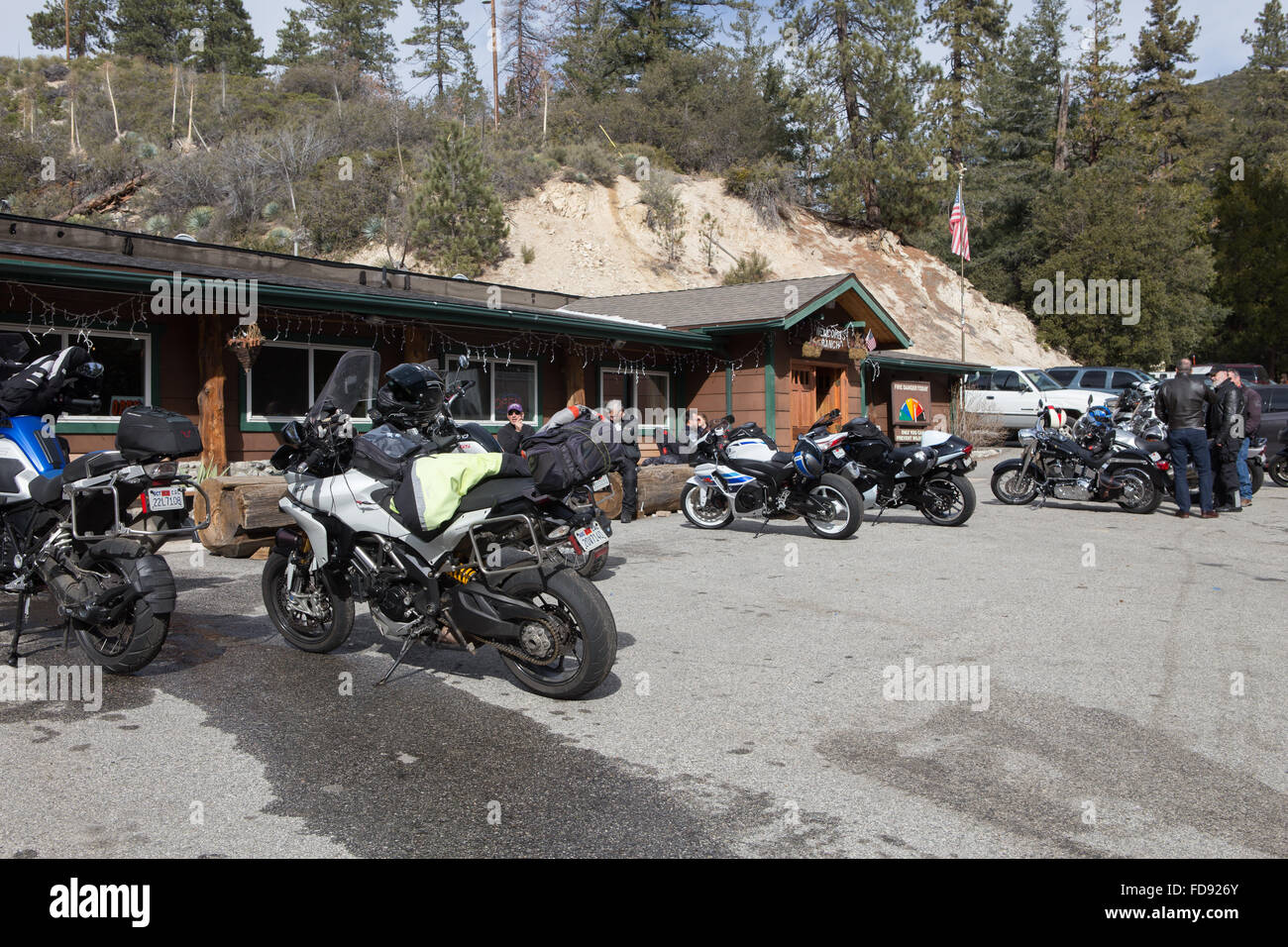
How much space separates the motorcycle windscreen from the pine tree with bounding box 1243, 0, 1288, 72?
3239 inches

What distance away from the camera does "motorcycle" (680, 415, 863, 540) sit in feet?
36.0

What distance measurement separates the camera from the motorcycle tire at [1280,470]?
17.2 metres

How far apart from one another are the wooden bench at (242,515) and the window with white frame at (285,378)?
425 centimetres

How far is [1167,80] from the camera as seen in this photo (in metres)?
54.7

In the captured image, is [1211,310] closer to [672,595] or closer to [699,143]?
[699,143]

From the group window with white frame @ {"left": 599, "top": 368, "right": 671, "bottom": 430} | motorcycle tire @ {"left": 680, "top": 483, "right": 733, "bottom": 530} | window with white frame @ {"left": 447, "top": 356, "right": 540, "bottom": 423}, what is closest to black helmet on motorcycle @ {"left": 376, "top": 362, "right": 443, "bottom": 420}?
motorcycle tire @ {"left": 680, "top": 483, "right": 733, "bottom": 530}

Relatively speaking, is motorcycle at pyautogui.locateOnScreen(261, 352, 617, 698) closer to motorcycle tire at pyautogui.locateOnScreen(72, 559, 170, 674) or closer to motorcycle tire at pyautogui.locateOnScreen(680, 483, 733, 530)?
motorcycle tire at pyautogui.locateOnScreen(72, 559, 170, 674)

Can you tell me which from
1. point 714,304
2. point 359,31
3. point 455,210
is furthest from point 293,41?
point 714,304

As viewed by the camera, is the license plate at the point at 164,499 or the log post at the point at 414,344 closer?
the license plate at the point at 164,499

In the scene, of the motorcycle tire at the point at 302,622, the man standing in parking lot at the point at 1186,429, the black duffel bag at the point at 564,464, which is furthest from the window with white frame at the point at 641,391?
the motorcycle tire at the point at 302,622

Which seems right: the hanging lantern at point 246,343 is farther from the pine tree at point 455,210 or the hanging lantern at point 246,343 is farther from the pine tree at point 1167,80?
the pine tree at point 1167,80

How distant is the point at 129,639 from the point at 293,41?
212 feet

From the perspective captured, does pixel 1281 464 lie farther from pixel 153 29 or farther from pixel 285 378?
pixel 153 29

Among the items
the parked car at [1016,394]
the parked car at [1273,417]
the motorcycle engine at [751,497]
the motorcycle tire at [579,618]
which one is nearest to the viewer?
the motorcycle tire at [579,618]
